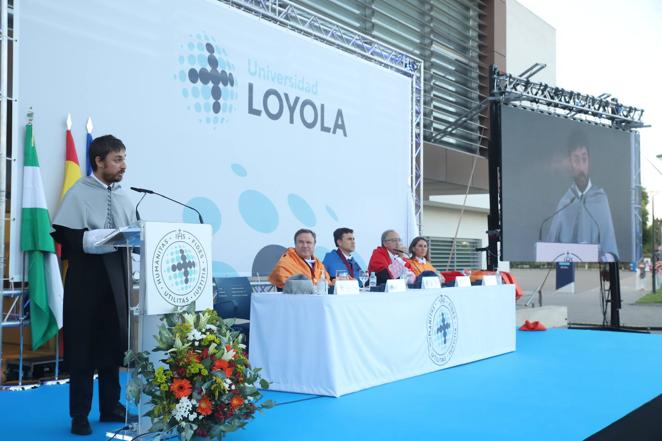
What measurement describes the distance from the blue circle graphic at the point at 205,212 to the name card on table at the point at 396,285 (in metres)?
1.97

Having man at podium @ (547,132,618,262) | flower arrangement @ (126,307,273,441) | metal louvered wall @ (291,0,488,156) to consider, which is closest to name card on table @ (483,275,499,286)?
flower arrangement @ (126,307,273,441)

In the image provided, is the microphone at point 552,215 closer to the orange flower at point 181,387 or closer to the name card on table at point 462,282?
the name card on table at point 462,282

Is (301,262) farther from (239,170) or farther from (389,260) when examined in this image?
(239,170)

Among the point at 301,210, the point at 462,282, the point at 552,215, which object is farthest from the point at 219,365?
the point at 552,215

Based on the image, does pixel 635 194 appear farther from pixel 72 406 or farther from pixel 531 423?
pixel 72 406

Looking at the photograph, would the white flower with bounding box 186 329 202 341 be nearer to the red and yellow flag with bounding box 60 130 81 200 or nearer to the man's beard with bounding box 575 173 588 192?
the red and yellow flag with bounding box 60 130 81 200

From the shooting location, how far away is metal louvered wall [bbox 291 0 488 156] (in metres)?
10.9

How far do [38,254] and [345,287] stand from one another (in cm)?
199

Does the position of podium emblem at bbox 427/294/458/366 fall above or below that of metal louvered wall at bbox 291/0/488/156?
below

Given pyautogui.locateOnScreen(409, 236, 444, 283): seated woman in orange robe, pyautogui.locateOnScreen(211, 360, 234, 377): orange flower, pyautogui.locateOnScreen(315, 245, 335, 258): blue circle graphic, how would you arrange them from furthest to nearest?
pyautogui.locateOnScreen(315, 245, 335, 258): blue circle graphic
pyautogui.locateOnScreen(409, 236, 444, 283): seated woman in orange robe
pyautogui.locateOnScreen(211, 360, 234, 377): orange flower

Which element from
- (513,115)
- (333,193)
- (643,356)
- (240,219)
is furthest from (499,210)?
(240,219)

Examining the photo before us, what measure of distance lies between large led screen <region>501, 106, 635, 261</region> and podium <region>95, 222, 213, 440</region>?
635 centimetres

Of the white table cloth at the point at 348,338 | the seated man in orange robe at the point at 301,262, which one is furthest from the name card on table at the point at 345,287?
the seated man in orange robe at the point at 301,262

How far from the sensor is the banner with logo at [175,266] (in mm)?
2742
